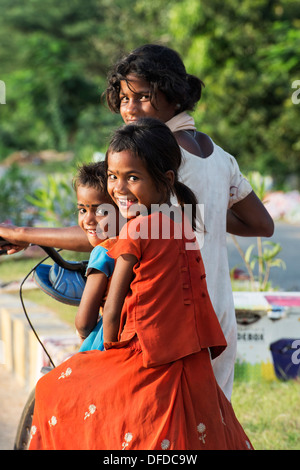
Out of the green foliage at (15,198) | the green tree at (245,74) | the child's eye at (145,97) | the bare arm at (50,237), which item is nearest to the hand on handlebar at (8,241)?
the bare arm at (50,237)

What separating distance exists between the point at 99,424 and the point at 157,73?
1.08 m

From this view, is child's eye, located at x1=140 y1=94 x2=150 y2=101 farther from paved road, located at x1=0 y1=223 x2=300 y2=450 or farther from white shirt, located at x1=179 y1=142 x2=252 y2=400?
paved road, located at x1=0 y1=223 x2=300 y2=450

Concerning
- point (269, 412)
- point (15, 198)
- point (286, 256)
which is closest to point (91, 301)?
point (269, 412)

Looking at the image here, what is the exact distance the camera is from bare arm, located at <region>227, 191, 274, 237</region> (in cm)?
225

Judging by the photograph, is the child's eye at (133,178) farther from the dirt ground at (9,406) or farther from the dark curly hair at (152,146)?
the dirt ground at (9,406)

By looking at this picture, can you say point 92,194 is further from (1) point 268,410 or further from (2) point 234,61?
(2) point 234,61

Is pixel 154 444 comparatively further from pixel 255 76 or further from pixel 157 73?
pixel 255 76

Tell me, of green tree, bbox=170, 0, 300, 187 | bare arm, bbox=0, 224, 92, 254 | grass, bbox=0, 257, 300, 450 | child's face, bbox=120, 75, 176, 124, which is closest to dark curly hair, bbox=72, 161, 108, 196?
bare arm, bbox=0, 224, 92, 254

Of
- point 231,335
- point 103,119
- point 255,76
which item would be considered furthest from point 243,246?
point 103,119

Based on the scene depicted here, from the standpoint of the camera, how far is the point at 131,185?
1.68 meters

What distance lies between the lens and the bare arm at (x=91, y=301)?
175 centimetres

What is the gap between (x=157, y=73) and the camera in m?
2.06

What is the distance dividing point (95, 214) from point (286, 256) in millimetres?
5865

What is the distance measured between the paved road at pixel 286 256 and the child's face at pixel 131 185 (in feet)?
10.1
